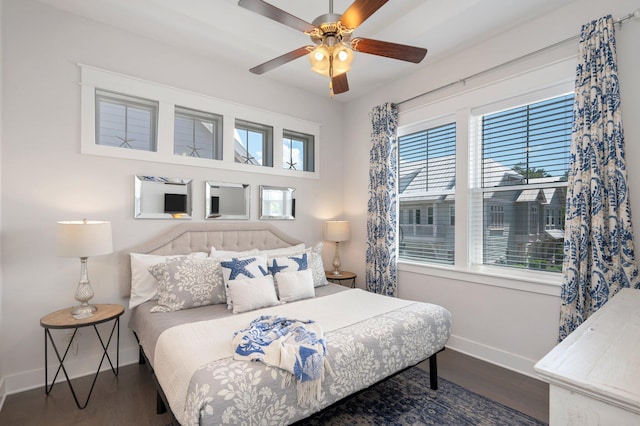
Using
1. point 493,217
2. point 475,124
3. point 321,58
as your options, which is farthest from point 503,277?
point 321,58

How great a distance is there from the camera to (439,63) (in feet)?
11.0

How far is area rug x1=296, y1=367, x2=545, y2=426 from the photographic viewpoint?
2.02 meters

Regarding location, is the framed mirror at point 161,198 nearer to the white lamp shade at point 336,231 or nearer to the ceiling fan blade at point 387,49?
the white lamp shade at point 336,231

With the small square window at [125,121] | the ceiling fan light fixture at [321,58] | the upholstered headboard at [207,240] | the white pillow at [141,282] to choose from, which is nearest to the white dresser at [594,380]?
the ceiling fan light fixture at [321,58]

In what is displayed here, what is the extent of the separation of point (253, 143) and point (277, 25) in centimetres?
126

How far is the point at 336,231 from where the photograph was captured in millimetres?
4031

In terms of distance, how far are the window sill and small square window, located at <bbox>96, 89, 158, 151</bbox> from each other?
3172 millimetres

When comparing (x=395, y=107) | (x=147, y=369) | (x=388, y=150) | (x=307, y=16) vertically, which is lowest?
(x=147, y=369)

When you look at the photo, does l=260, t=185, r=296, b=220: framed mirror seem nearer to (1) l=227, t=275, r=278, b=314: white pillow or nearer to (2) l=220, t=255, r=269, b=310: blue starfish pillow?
(2) l=220, t=255, r=269, b=310: blue starfish pillow

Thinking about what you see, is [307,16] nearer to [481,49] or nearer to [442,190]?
[481,49]

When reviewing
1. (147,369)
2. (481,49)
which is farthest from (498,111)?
(147,369)

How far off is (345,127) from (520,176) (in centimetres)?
243

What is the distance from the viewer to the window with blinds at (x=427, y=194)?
342 centimetres

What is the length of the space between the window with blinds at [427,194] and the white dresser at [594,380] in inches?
93.0
